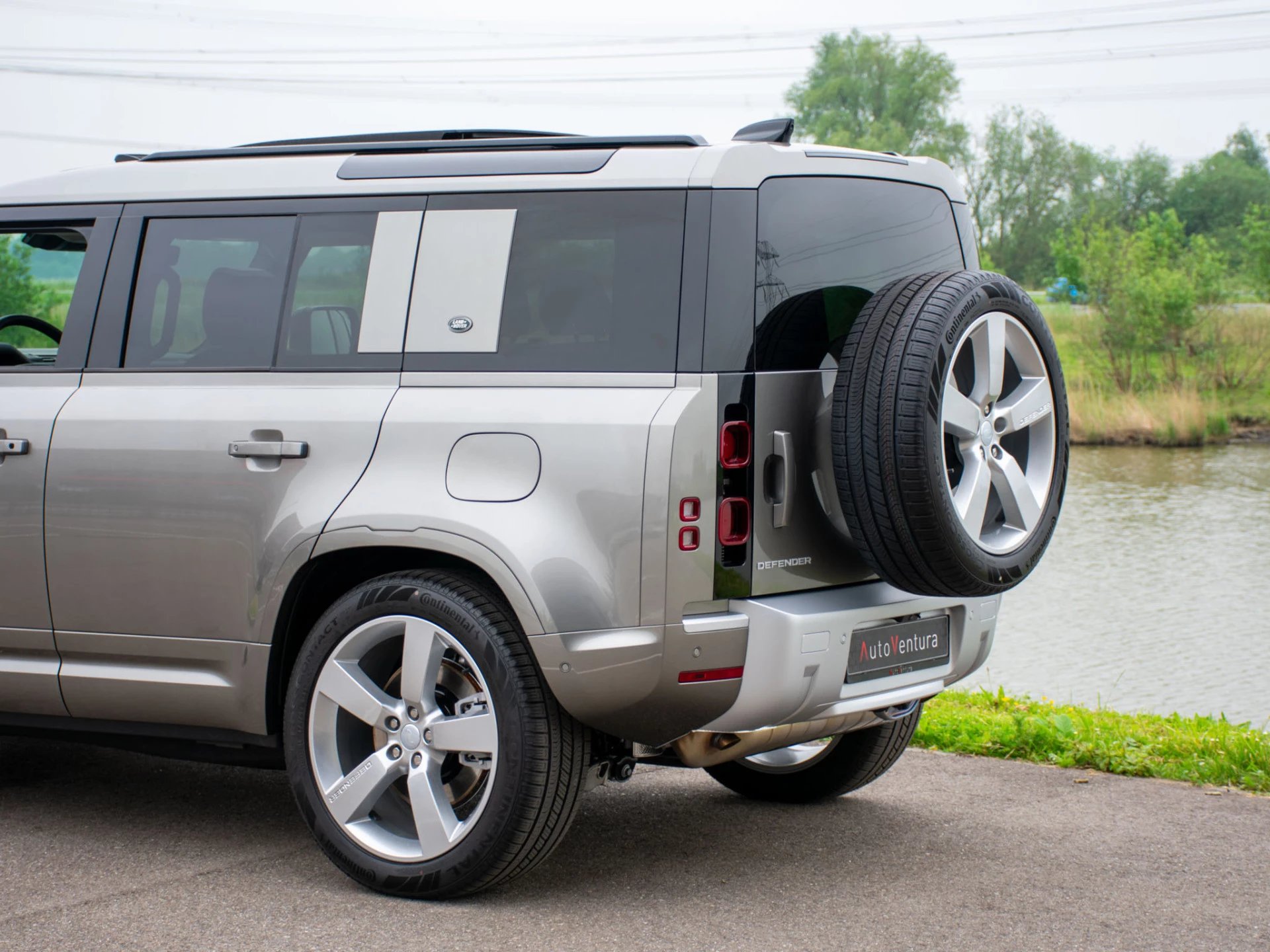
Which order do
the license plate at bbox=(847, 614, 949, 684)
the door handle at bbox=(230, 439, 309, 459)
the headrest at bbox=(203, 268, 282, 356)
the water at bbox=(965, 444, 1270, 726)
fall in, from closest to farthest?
the license plate at bbox=(847, 614, 949, 684), the door handle at bbox=(230, 439, 309, 459), the headrest at bbox=(203, 268, 282, 356), the water at bbox=(965, 444, 1270, 726)

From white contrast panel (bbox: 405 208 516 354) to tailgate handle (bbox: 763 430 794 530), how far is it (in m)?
0.80

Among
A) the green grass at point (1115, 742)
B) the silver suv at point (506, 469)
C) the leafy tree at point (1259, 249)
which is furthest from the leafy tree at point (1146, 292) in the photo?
the silver suv at point (506, 469)

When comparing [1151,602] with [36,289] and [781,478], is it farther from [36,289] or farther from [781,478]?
[36,289]

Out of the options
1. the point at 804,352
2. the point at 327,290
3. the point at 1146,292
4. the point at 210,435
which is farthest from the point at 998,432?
the point at 1146,292

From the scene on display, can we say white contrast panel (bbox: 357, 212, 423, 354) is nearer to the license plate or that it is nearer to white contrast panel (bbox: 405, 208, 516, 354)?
white contrast panel (bbox: 405, 208, 516, 354)

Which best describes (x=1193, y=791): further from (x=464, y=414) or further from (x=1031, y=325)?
(x=464, y=414)

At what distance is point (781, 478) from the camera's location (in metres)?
3.54

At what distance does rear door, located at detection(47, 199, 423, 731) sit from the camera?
3850mm

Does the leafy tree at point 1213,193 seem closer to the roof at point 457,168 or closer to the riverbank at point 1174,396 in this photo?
the riverbank at point 1174,396

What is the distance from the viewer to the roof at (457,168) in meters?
3.61

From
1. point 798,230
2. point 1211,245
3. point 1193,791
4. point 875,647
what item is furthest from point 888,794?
point 1211,245

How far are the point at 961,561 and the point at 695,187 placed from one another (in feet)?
3.84

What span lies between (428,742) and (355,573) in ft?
1.85

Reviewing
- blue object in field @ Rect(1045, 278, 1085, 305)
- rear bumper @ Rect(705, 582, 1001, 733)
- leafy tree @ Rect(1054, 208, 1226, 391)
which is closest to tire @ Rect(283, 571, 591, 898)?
rear bumper @ Rect(705, 582, 1001, 733)
